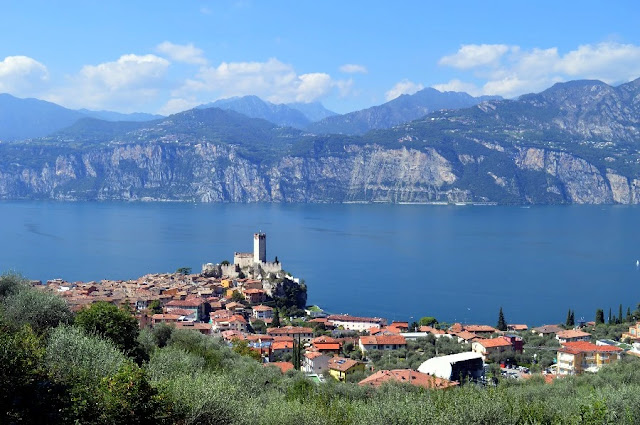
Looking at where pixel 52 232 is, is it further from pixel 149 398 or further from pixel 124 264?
pixel 149 398

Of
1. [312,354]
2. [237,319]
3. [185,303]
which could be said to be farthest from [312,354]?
[185,303]

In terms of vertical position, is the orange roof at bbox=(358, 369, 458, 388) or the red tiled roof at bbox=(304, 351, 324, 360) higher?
the orange roof at bbox=(358, 369, 458, 388)

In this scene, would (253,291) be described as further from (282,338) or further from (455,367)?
(455,367)

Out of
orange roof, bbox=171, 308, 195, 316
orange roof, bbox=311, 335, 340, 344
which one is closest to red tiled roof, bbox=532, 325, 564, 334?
orange roof, bbox=311, 335, 340, 344

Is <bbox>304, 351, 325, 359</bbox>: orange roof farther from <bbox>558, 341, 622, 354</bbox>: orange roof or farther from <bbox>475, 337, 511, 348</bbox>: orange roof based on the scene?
<bbox>558, 341, 622, 354</bbox>: orange roof

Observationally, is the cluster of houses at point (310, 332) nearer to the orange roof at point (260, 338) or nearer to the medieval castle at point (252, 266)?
the orange roof at point (260, 338)

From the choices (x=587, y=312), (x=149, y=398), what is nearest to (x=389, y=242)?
(x=587, y=312)

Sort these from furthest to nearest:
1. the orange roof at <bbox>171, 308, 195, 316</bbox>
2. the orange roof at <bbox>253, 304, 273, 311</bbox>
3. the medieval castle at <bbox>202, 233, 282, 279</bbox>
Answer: the medieval castle at <bbox>202, 233, 282, 279</bbox> < the orange roof at <bbox>253, 304, 273, 311</bbox> < the orange roof at <bbox>171, 308, 195, 316</bbox>
